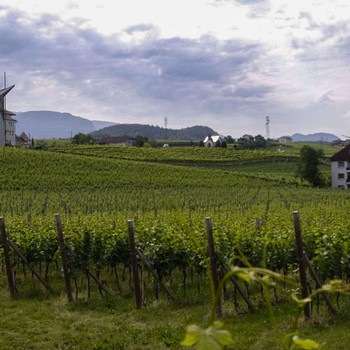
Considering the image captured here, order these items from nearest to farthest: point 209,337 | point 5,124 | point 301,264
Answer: point 209,337, point 301,264, point 5,124

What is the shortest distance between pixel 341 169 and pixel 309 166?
807cm

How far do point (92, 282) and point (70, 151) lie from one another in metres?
63.2

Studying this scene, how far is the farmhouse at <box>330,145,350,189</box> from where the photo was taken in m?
66.0

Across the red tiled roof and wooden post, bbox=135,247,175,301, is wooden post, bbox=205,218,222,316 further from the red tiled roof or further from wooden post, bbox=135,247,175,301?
the red tiled roof

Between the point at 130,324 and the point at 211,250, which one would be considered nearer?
the point at 130,324

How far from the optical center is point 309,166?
2392 inches

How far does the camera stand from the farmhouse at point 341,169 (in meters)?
66.0

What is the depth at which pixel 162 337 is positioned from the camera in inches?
314

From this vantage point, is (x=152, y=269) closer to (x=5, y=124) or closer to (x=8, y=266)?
(x=8, y=266)

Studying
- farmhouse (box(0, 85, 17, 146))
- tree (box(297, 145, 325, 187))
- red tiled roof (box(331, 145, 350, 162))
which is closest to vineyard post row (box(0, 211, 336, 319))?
tree (box(297, 145, 325, 187))

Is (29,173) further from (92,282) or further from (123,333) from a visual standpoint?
(123,333)

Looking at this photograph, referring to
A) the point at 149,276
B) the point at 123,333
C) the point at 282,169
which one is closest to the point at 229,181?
the point at 282,169

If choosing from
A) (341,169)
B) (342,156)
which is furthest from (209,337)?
(341,169)

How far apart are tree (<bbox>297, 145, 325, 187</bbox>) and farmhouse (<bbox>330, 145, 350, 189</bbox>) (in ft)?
18.3
